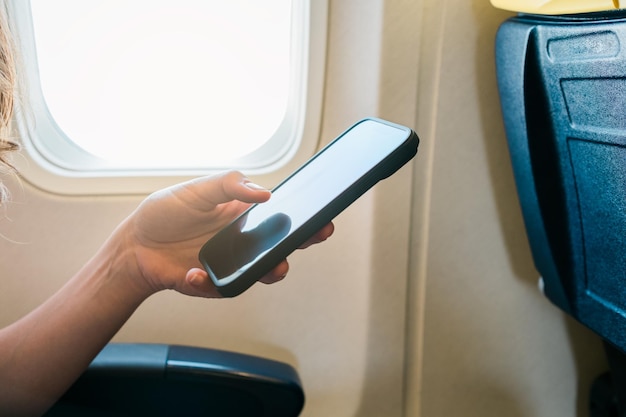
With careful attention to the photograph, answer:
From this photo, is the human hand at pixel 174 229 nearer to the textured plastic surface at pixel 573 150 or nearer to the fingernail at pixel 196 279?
the fingernail at pixel 196 279

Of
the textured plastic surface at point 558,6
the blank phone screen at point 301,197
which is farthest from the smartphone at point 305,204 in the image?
the textured plastic surface at point 558,6

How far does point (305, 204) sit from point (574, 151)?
0.39m

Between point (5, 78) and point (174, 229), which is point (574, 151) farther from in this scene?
point (5, 78)

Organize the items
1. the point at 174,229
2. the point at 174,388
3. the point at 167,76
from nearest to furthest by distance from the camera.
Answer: the point at 174,229
the point at 174,388
the point at 167,76

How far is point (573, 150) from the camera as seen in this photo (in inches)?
31.0

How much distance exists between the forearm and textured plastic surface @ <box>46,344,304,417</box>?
12cm

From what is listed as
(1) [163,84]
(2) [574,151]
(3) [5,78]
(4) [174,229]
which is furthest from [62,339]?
(2) [574,151]

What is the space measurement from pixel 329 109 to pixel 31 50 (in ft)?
1.60

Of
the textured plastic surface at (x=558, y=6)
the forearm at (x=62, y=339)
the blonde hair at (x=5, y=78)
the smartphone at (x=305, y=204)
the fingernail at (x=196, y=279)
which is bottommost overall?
the forearm at (x=62, y=339)

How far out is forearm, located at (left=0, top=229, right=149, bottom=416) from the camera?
76cm

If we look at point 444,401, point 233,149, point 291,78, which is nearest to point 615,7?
point 291,78

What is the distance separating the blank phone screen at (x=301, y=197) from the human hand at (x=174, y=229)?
47 mm

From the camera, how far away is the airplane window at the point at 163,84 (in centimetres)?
97

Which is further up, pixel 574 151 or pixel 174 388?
pixel 574 151
